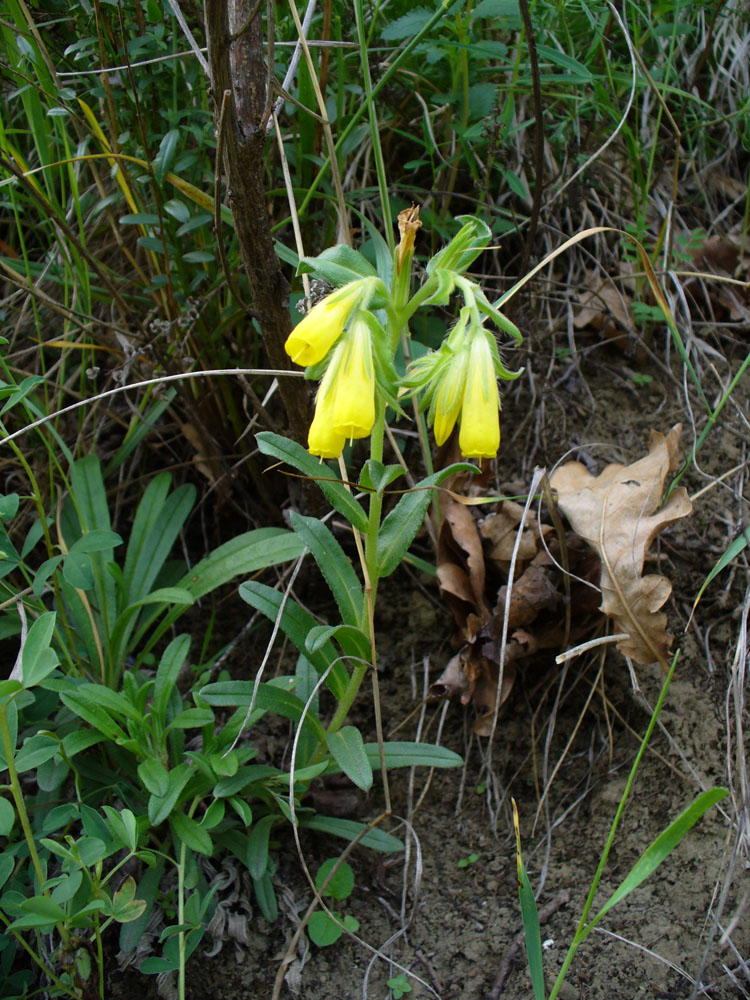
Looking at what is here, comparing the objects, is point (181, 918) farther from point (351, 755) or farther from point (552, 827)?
point (552, 827)

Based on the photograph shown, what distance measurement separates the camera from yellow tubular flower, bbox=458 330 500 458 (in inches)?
51.4

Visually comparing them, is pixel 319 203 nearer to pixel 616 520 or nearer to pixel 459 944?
pixel 616 520

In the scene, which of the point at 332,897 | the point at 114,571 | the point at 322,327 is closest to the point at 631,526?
the point at 322,327

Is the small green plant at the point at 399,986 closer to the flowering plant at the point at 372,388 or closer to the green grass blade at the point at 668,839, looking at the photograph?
the flowering plant at the point at 372,388

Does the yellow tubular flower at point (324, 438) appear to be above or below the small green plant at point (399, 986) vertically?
above

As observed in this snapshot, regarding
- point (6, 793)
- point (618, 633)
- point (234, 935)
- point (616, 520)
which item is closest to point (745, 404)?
point (616, 520)

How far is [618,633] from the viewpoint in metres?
1.83

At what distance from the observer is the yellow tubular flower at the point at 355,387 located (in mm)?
1270

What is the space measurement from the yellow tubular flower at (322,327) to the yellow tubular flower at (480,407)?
0.21m

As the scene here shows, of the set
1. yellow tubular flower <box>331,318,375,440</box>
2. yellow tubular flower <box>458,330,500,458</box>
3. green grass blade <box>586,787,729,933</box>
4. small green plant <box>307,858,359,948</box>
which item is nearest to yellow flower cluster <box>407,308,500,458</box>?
yellow tubular flower <box>458,330,500,458</box>

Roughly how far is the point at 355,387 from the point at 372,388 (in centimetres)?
3

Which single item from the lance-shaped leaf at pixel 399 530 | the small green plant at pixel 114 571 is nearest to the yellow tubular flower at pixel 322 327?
the lance-shaped leaf at pixel 399 530

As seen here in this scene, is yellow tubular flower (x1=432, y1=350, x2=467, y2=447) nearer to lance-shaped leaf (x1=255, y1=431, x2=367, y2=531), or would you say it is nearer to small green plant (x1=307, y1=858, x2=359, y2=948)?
lance-shaped leaf (x1=255, y1=431, x2=367, y2=531)

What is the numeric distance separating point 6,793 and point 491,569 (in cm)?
119
